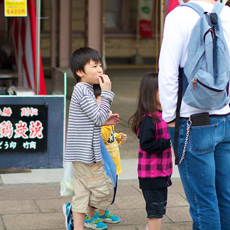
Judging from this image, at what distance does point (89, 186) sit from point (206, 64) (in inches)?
51.6

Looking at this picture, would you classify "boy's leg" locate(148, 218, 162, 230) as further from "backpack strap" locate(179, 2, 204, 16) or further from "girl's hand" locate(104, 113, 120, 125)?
"backpack strap" locate(179, 2, 204, 16)

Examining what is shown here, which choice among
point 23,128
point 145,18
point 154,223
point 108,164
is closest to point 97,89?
point 108,164

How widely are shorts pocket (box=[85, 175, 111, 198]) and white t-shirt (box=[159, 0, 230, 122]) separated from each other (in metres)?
0.94

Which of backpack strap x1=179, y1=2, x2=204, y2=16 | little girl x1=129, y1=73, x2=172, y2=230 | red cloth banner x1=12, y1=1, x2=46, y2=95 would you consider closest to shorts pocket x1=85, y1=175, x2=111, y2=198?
little girl x1=129, y1=73, x2=172, y2=230

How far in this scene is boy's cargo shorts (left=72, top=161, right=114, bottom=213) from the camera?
11.6 feet

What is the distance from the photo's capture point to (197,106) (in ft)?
8.82

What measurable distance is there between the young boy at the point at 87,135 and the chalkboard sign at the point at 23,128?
186 cm

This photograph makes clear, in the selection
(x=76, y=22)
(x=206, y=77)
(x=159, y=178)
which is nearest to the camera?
(x=206, y=77)

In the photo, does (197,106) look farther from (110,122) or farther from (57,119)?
(57,119)

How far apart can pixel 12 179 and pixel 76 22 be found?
14660mm

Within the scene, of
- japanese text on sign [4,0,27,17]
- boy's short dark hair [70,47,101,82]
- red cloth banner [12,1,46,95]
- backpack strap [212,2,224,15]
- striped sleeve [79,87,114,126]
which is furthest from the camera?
red cloth banner [12,1,46,95]

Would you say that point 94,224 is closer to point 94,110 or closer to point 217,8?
point 94,110

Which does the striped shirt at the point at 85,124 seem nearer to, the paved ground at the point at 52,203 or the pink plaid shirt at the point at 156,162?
the pink plaid shirt at the point at 156,162

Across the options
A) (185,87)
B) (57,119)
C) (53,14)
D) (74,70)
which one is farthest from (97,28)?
(185,87)
